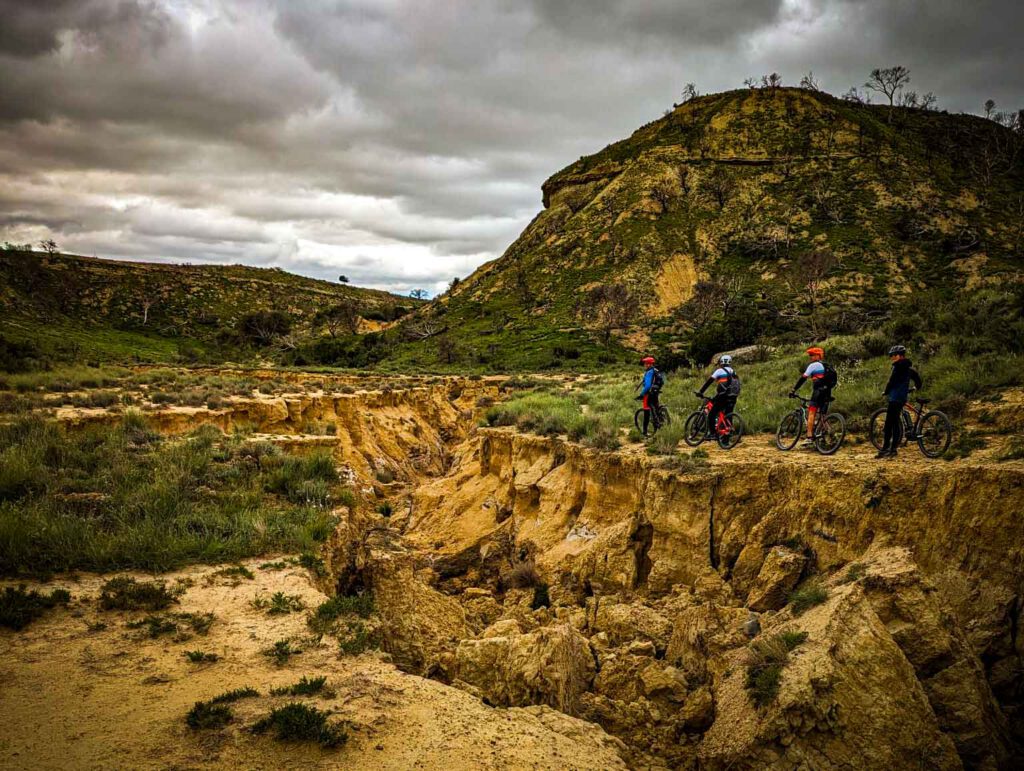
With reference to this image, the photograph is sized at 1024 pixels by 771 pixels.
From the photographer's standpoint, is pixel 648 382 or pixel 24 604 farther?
pixel 648 382

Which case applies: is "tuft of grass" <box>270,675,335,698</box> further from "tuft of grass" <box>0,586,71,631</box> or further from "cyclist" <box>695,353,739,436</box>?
"cyclist" <box>695,353,739,436</box>

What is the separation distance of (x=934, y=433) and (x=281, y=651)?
33.7 feet

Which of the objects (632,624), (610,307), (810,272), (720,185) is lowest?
(632,624)

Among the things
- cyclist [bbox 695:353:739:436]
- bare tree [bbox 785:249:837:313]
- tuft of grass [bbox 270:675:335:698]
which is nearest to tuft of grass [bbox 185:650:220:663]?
tuft of grass [bbox 270:675:335:698]

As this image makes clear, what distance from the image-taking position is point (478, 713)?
5020 millimetres

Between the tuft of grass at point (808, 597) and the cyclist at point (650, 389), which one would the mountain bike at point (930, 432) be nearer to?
the tuft of grass at point (808, 597)

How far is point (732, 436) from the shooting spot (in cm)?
1105

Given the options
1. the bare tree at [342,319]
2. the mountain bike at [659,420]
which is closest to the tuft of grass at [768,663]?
the mountain bike at [659,420]

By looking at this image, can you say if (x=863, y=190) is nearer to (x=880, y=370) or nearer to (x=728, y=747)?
(x=880, y=370)

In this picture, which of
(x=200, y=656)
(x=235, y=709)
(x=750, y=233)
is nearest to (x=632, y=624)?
(x=235, y=709)

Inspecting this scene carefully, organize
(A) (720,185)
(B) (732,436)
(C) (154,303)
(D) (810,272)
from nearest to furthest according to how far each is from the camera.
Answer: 1. (B) (732,436)
2. (D) (810,272)
3. (A) (720,185)
4. (C) (154,303)

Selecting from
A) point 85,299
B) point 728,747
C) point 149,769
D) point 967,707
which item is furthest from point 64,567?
point 85,299

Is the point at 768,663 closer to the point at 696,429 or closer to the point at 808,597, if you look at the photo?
the point at 808,597

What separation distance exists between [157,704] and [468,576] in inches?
329
